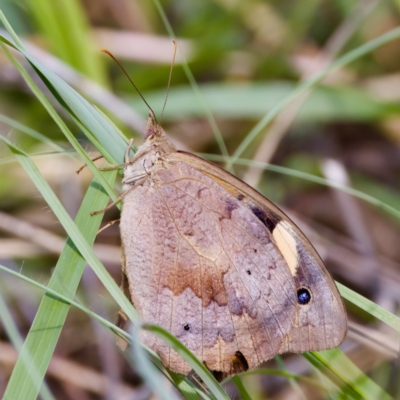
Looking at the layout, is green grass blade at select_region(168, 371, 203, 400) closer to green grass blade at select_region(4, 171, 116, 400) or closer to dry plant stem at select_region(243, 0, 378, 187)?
green grass blade at select_region(4, 171, 116, 400)

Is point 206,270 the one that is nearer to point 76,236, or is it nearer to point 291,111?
point 76,236

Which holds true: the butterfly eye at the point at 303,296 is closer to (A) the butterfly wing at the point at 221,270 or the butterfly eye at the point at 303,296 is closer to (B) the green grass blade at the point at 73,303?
(A) the butterfly wing at the point at 221,270

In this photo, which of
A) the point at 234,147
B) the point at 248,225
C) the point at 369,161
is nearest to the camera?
the point at 248,225

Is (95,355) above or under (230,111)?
under

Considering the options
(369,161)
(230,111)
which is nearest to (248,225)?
(230,111)

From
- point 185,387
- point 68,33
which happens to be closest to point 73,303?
point 185,387

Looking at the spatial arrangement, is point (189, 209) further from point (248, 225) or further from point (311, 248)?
point (311, 248)
